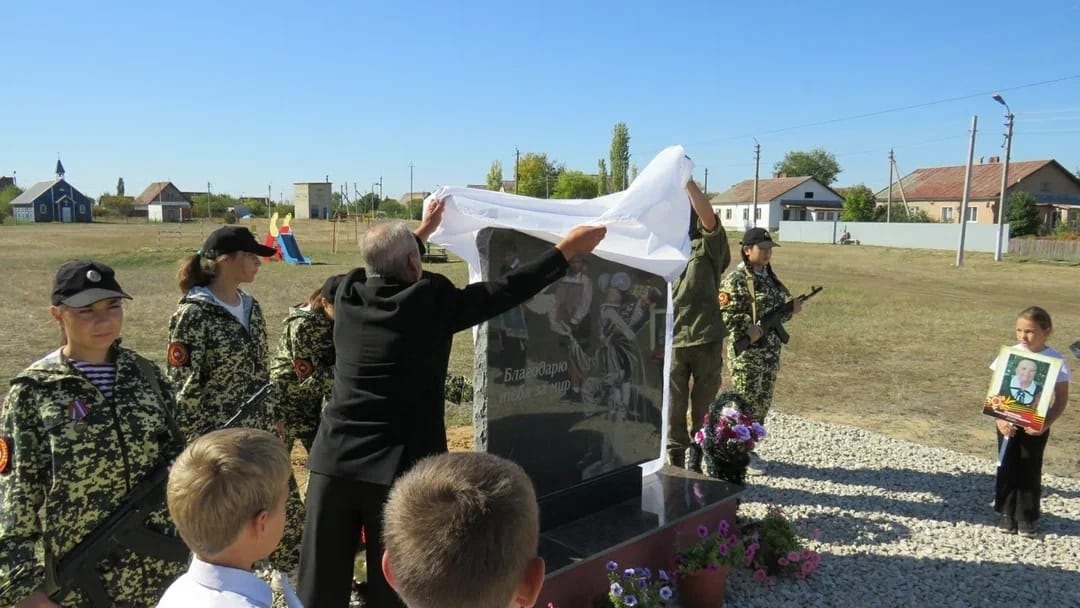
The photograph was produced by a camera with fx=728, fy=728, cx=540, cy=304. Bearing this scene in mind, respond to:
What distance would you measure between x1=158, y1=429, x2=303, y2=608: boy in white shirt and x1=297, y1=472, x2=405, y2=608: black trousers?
2.95 ft

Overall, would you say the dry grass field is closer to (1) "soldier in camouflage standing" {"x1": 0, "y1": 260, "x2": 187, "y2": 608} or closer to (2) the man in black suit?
(2) the man in black suit

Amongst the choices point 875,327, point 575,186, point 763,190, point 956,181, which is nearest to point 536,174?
point 575,186

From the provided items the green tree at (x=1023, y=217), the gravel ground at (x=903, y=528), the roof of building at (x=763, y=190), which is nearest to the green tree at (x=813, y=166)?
the roof of building at (x=763, y=190)

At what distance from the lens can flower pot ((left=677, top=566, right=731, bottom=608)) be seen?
3.92 meters

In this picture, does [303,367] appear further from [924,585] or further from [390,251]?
[924,585]

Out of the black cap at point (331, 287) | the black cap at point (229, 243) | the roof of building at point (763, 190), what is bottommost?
the black cap at point (331, 287)

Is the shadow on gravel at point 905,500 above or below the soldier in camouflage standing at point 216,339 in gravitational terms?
below

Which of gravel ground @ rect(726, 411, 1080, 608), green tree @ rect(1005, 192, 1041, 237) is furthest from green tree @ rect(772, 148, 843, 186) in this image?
gravel ground @ rect(726, 411, 1080, 608)

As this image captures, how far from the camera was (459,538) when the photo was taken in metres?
1.49

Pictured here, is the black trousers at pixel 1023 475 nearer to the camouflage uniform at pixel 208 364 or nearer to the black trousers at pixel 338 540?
the black trousers at pixel 338 540

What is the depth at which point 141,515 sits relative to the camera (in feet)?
8.82

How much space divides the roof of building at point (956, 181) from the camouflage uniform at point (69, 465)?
54.1 m

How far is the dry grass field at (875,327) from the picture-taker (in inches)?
321

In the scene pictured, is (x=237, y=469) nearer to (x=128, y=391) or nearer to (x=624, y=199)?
(x=128, y=391)
